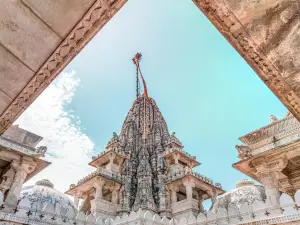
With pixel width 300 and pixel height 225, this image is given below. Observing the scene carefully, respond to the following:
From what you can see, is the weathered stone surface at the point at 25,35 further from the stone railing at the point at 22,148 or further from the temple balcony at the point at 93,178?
the temple balcony at the point at 93,178

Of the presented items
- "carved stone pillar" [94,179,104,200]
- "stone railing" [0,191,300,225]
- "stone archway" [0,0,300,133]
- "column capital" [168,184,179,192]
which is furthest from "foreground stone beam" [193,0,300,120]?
"column capital" [168,184,179,192]

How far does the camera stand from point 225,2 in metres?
2.12

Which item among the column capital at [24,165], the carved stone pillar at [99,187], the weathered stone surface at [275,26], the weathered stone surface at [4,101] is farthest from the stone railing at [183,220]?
the weathered stone surface at [4,101]

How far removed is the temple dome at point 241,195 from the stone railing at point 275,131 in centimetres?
1094

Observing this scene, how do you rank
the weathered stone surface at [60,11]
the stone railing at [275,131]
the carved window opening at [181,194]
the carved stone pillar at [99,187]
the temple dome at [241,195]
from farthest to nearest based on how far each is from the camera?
the carved window opening at [181,194]
the carved stone pillar at [99,187]
the temple dome at [241,195]
the stone railing at [275,131]
the weathered stone surface at [60,11]

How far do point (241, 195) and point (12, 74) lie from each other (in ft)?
76.1

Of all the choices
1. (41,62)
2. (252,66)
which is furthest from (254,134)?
(41,62)

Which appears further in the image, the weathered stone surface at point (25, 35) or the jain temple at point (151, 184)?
the jain temple at point (151, 184)

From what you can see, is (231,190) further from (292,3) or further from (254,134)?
(292,3)

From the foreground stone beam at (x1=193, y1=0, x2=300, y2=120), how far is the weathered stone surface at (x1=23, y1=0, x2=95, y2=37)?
3.53 feet

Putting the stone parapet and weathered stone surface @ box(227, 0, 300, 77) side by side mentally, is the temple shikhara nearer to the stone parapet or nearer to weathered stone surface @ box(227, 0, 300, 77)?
the stone parapet

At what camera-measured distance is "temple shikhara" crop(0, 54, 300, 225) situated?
11148 millimetres

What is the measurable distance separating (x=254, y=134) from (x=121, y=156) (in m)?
18.4

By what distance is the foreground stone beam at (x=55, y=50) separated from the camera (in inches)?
86.4
